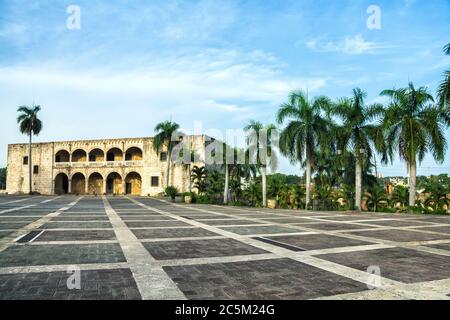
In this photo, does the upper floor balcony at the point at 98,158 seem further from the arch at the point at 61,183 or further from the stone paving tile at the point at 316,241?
the stone paving tile at the point at 316,241

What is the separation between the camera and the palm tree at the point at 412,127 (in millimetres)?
19453

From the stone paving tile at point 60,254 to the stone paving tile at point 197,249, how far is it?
0.80 meters

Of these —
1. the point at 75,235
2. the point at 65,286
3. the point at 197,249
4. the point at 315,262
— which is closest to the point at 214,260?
the point at 197,249

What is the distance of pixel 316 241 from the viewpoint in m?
8.84

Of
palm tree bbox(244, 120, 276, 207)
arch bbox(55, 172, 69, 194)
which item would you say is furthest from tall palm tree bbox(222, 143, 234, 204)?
arch bbox(55, 172, 69, 194)

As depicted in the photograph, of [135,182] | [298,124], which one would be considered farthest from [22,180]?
[298,124]

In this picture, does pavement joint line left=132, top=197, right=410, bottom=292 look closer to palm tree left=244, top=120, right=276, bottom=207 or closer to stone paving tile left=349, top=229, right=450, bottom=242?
stone paving tile left=349, top=229, right=450, bottom=242

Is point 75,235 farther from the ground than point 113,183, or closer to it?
closer to it

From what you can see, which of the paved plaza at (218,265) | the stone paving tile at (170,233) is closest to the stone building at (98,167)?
the stone paving tile at (170,233)

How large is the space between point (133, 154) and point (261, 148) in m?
25.7

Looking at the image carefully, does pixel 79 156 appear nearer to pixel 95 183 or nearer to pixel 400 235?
pixel 95 183
